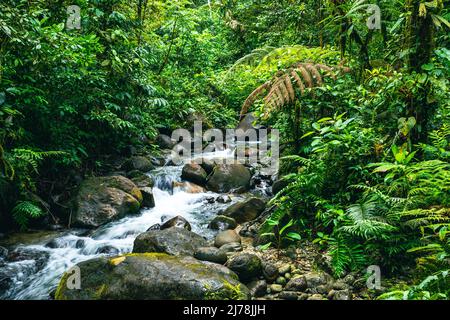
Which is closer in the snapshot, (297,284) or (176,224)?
(297,284)

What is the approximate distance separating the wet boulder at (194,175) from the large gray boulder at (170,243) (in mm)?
3456

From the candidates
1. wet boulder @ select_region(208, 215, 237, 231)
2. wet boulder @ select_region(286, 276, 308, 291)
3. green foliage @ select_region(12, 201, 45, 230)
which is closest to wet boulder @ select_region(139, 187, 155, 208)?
wet boulder @ select_region(208, 215, 237, 231)

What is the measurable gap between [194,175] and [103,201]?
2.57 meters

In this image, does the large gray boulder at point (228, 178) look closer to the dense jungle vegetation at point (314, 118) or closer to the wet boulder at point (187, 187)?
the wet boulder at point (187, 187)

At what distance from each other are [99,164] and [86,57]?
8.53ft

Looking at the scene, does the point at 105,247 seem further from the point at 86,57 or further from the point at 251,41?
the point at 251,41

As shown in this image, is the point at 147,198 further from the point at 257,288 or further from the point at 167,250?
the point at 257,288

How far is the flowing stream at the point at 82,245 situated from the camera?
439 centimetres

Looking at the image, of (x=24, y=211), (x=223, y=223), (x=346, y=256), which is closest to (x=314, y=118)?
(x=223, y=223)

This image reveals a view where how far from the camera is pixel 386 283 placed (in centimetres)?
311

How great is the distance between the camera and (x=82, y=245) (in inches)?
211

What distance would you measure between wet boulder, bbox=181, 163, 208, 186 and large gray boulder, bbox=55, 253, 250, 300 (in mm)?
4569

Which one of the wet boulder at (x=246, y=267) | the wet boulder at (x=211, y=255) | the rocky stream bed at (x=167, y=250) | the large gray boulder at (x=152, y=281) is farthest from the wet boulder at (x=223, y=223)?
the large gray boulder at (x=152, y=281)
